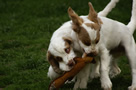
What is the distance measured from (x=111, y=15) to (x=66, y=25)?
6.34 meters

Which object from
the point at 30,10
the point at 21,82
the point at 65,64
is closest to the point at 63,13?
the point at 30,10

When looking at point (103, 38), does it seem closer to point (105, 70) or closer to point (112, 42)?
point (112, 42)

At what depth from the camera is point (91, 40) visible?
204 inches

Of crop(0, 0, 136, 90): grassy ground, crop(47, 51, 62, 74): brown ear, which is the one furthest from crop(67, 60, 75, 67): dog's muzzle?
crop(0, 0, 136, 90): grassy ground

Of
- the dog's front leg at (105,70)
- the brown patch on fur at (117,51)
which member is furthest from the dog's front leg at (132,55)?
the dog's front leg at (105,70)

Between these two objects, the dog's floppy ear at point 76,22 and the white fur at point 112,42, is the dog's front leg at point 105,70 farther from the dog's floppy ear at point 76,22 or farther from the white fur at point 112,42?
the dog's floppy ear at point 76,22

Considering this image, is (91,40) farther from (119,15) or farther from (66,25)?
(119,15)

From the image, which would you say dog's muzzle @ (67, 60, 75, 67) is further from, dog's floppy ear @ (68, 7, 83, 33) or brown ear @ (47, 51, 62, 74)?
dog's floppy ear @ (68, 7, 83, 33)

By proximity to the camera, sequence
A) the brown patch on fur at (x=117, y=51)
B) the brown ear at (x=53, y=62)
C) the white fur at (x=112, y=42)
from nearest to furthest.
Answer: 1. the brown ear at (x=53, y=62)
2. the white fur at (x=112, y=42)
3. the brown patch on fur at (x=117, y=51)

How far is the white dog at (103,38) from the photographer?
527 cm

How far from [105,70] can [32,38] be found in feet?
16.5

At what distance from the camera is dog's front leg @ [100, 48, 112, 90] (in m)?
5.52

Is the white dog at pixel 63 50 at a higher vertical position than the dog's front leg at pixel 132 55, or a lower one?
higher

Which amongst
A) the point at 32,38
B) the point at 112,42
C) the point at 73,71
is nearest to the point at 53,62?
the point at 73,71
